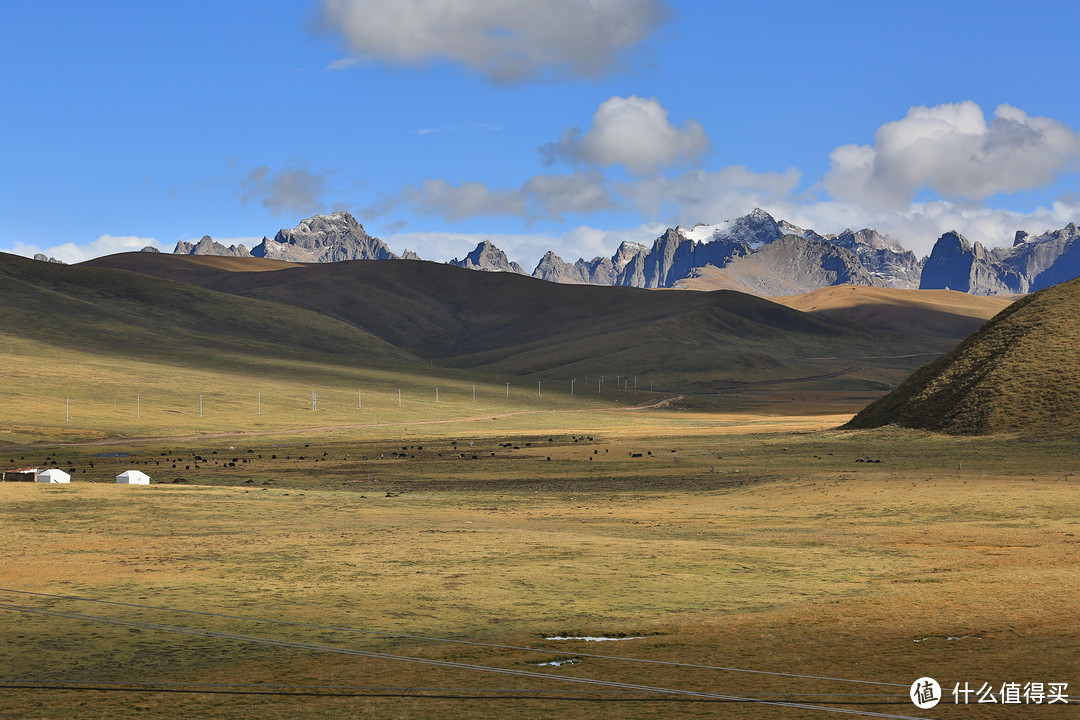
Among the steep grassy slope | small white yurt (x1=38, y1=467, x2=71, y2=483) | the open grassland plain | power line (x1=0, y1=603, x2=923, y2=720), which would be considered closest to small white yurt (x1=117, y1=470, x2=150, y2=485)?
small white yurt (x1=38, y1=467, x2=71, y2=483)

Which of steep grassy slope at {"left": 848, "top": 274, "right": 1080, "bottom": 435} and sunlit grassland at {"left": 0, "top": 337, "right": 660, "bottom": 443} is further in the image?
sunlit grassland at {"left": 0, "top": 337, "right": 660, "bottom": 443}

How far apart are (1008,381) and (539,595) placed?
2996 inches

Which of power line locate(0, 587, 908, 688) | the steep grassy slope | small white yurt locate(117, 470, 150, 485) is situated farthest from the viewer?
the steep grassy slope

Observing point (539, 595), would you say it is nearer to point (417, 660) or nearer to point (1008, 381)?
point (417, 660)

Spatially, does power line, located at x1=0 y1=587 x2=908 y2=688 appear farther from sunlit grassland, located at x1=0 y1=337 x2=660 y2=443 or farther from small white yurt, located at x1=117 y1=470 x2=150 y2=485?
sunlit grassland, located at x1=0 y1=337 x2=660 y2=443

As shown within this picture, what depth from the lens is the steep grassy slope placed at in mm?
86000

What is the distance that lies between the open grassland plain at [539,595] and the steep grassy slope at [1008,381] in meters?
22.1

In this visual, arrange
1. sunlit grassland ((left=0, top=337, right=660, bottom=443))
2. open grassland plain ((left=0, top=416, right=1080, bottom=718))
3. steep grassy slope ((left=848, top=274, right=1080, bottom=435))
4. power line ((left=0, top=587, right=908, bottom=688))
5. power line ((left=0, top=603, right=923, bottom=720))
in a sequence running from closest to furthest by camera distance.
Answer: power line ((left=0, top=603, right=923, bottom=720)) → open grassland plain ((left=0, top=416, right=1080, bottom=718)) → power line ((left=0, top=587, right=908, bottom=688)) → steep grassy slope ((left=848, top=274, right=1080, bottom=435)) → sunlit grassland ((left=0, top=337, right=660, bottom=443))

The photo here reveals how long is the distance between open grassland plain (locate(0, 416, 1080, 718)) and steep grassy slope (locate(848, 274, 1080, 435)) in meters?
→ 22.1

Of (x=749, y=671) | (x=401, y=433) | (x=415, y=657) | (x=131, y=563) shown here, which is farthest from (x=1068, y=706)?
(x=401, y=433)

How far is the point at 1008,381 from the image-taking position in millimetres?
92125

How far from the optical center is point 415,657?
20922 mm

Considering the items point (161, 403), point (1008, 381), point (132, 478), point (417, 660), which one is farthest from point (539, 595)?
point (161, 403)

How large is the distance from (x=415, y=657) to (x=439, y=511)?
30.4 m
